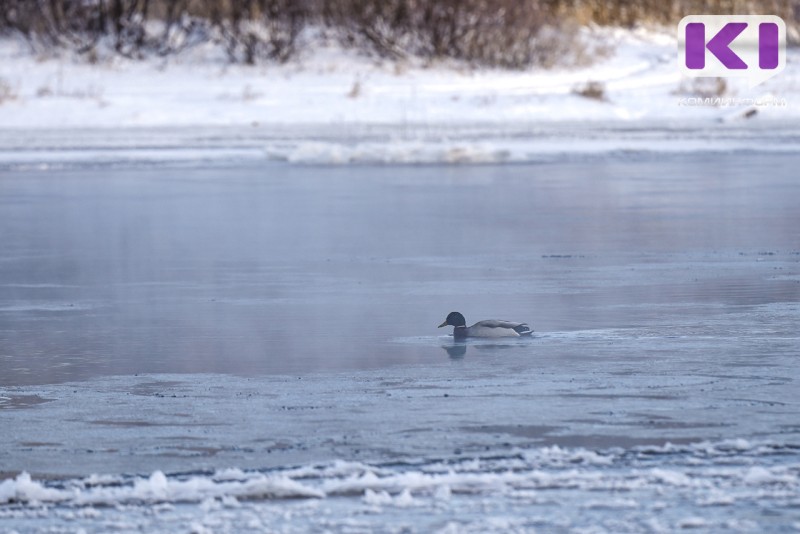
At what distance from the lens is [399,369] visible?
5.53 meters

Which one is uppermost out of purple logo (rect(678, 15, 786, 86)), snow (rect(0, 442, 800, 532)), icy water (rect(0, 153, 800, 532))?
purple logo (rect(678, 15, 786, 86))

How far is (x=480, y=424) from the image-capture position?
183 inches

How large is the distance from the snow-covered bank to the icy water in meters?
9.33

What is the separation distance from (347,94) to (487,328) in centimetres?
1604

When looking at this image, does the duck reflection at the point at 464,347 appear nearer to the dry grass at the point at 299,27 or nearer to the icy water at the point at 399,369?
the icy water at the point at 399,369

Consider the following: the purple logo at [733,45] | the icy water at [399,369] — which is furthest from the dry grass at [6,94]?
the icy water at [399,369]

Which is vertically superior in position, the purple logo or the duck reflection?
the purple logo

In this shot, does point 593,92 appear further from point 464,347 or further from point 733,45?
point 464,347

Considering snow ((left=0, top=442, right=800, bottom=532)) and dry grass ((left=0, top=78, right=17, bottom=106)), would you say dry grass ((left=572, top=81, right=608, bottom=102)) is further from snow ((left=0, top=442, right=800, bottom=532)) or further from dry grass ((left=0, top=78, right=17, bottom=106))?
snow ((left=0, top=442, right=800, bottom=532))

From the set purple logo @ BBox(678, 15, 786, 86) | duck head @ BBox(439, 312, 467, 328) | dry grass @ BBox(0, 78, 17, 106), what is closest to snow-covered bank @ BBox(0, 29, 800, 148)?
dry grass @ BBox(0, 78, 17, 106)

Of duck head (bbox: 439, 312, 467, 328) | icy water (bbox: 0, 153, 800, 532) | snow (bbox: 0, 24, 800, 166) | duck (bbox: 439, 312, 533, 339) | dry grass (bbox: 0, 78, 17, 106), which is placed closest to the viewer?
icy water (bbox: 0, 153, 800, 532)

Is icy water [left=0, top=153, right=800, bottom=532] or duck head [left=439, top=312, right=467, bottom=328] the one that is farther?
duck head [left=439, top=312, right=467, bottom=328]

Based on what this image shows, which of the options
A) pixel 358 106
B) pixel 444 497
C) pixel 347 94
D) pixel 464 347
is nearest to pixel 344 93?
pixel 347 94

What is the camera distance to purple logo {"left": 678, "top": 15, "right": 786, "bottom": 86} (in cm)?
2512
